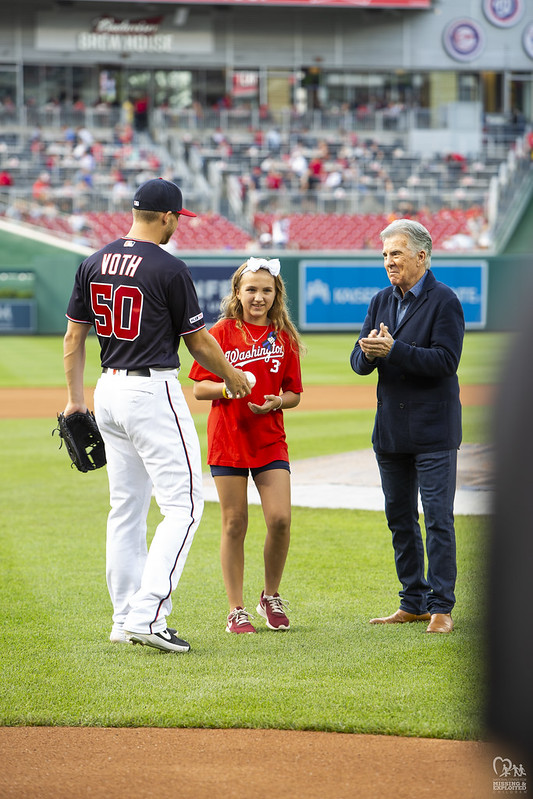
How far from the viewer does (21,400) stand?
1744cm

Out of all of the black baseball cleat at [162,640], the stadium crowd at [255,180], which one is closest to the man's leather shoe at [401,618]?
the black baseball cleat at [162,640]

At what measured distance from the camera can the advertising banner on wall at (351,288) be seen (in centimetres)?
3044

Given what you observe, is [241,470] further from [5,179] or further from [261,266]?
[5,179]

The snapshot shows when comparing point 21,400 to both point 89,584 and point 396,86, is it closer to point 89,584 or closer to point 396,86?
point 89,584

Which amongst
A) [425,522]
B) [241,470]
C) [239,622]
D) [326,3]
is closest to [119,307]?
[241,470]

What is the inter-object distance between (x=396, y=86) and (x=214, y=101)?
8153 millimetres

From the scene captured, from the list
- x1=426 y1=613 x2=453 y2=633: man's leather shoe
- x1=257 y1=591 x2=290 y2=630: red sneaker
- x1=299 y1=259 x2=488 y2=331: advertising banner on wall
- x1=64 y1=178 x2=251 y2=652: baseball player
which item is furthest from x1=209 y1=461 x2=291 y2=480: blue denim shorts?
Answer: x1=299 y1=259 x2=488 y2=331: advertising banner on wall

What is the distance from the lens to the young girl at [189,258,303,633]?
5.36 m

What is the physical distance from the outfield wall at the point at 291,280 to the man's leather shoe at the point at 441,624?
23622 millimetres

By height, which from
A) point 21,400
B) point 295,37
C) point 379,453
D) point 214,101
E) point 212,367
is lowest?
point 21,400

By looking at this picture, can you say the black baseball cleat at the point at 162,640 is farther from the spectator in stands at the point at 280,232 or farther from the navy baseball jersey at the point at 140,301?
the spectator in stands at the point at 280,232

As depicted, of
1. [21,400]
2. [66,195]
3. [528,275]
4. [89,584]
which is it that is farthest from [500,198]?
[528,275]

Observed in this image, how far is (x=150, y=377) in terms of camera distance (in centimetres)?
492

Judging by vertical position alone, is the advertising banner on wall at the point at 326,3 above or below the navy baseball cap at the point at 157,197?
above
